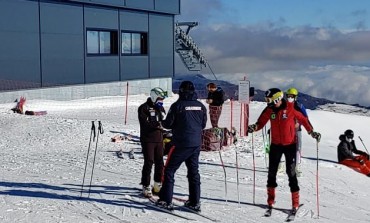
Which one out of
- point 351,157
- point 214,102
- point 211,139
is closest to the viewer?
point 211,139

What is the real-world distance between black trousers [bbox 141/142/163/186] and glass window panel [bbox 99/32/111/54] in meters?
22.4

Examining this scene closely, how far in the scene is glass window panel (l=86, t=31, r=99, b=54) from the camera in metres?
29.5

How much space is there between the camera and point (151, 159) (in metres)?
8.73

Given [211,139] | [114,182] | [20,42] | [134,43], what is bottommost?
[114,182]

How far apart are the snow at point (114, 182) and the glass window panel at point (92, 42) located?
433 inches

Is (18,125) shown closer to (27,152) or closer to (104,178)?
(27,152)

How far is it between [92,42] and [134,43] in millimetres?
3769

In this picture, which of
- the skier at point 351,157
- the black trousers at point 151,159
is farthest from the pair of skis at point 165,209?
the skier at point 351,157

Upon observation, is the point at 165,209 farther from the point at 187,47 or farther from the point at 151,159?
the point at 187,47

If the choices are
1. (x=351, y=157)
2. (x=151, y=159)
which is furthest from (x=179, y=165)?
(x=351, y=157)

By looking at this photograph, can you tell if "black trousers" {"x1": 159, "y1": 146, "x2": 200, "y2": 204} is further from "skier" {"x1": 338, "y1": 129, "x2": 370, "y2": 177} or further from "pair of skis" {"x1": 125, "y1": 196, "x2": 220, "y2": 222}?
"skier" {"x1": 338, "y1": 129, "x2": 370, "y2": 177}

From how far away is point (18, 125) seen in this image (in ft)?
58.3

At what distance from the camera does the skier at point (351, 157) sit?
46.4 feet

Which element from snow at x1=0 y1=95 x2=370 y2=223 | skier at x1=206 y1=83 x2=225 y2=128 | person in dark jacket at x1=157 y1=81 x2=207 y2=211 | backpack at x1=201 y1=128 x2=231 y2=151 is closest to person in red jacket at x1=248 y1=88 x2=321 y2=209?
snow at x1=0 y1=95 x2=370 y2=223
